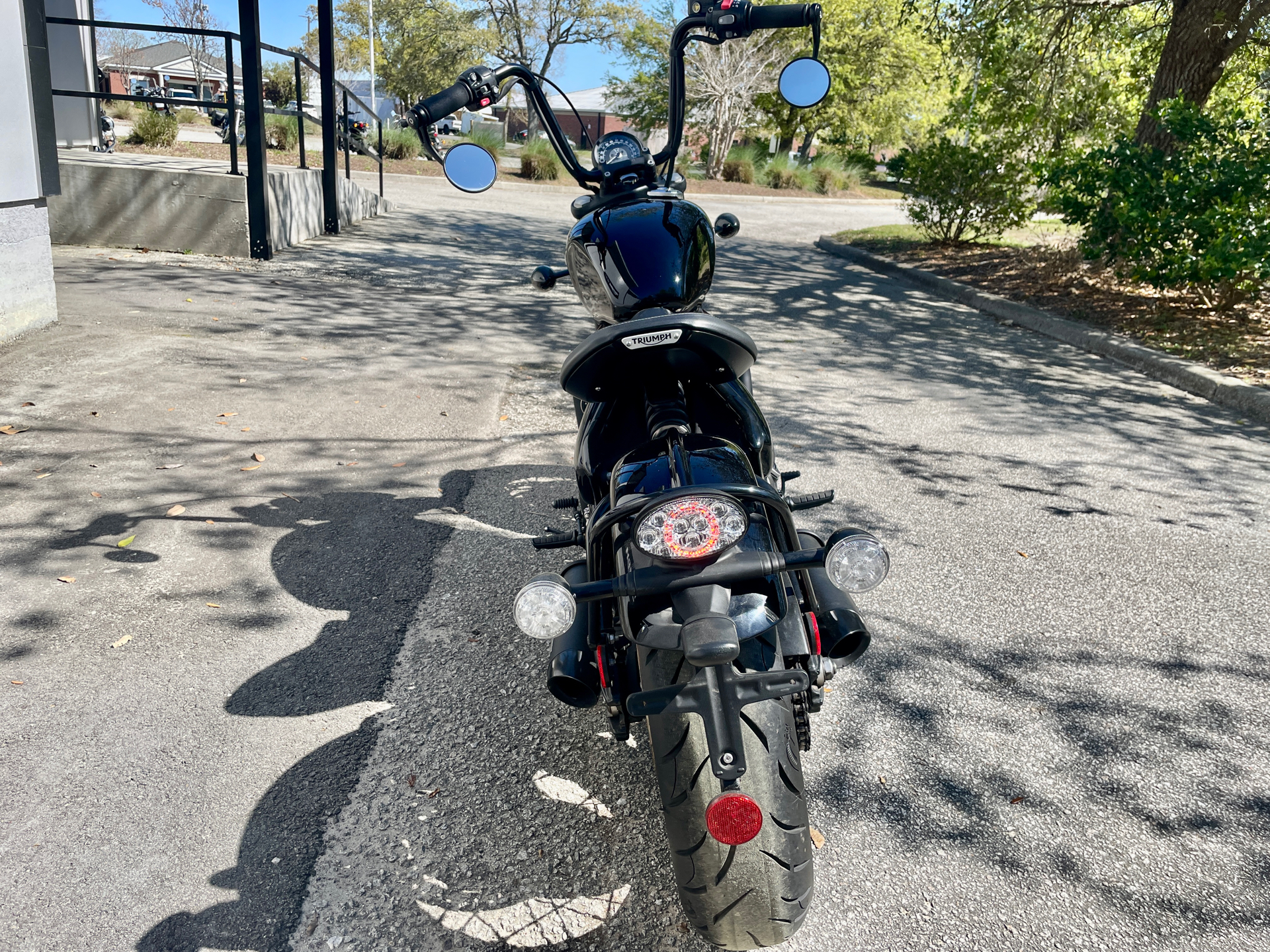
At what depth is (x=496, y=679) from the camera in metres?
3.03

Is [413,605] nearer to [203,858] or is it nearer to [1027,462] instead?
[203,858]

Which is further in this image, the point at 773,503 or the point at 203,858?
the point at 203,858

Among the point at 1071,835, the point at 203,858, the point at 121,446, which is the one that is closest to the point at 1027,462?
the point at 1071,835

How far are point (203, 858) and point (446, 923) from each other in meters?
0.65

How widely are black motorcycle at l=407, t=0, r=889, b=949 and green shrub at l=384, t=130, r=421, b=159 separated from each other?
86.5ft

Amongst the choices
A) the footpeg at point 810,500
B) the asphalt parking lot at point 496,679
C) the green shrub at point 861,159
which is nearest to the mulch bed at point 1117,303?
the asphalt parking lot at point 496,679

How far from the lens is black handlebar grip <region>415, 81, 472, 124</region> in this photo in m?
3.39

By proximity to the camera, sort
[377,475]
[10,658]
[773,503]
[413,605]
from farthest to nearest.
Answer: [377,475]
[413,605]
[10,658]
[773,503]

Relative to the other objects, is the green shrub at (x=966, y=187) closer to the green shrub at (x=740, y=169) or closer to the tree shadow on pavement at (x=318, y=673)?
the tree shadow on pavement at (x=318, y=673)

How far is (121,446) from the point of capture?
4.66 metres

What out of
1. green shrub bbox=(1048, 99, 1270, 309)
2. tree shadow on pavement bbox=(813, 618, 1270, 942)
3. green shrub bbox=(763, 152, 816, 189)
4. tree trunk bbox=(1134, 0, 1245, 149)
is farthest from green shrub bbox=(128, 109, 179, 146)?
green shrub bbox=(763, 152, 816, 189)

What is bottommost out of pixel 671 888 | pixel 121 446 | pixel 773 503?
pixel 671 888

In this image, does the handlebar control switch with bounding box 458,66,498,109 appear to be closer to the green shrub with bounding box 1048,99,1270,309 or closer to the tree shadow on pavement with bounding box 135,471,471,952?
the tree shadow on pavement with bounding box 135,471,471,952

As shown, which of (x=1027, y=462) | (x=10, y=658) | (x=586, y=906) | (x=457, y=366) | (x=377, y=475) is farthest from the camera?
(x=457, y=366)
